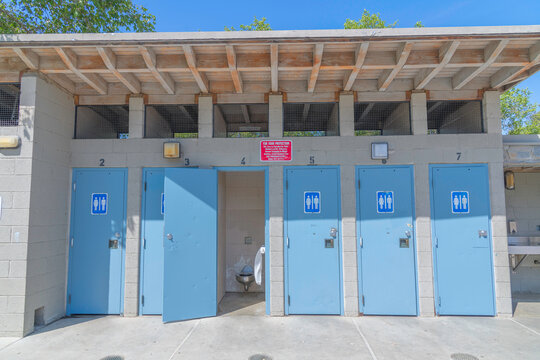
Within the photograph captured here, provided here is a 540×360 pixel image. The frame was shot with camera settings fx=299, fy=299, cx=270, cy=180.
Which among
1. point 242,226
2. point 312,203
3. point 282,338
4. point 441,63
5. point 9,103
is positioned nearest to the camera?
point 282,338

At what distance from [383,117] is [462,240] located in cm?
227

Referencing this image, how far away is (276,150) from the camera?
425 centimetres

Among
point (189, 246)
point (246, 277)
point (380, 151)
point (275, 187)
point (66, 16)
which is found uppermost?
point (66, 16)

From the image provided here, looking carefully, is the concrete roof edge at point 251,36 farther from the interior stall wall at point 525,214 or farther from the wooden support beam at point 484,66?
the interior stall wall at point 525,214

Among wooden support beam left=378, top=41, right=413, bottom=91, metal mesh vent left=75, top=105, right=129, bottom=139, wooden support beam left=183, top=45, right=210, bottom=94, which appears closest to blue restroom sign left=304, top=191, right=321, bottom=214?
wooden support beam left=378, top=41, right=413, bottom=91

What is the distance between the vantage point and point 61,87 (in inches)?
163

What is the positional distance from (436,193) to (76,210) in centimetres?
508

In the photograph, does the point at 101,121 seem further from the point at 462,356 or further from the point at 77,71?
the point at 462,356

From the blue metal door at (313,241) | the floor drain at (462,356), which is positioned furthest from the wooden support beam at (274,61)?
the floor drain at (462,356)

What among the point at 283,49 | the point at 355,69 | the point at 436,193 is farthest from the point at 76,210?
the point at 436,193

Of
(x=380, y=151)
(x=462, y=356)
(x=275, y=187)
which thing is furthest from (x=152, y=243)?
(x=462, y=356)

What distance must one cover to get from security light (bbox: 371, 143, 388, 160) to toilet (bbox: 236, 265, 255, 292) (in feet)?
8.90

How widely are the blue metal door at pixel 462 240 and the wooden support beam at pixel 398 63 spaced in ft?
4.47

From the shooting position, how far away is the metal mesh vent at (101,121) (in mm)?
4574
